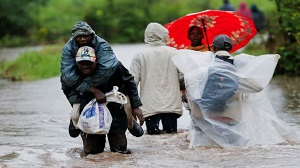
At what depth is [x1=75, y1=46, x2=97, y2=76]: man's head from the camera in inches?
338

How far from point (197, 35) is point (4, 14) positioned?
27402 mm

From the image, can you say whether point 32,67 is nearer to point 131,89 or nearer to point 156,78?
point 156,78

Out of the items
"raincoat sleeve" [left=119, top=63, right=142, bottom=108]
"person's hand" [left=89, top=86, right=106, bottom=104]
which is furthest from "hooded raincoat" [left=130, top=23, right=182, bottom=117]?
"person's hand" [left=89, top=86, right=106, bottom=104]

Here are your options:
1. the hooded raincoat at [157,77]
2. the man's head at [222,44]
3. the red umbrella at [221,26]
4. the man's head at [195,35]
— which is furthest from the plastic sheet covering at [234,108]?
the red umbrella at [221,26]

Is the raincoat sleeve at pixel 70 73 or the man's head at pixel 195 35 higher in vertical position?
the raincoat sleeve at pixel 70 73

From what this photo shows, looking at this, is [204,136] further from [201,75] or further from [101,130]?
[101,130]

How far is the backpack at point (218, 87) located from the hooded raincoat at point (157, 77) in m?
1.49

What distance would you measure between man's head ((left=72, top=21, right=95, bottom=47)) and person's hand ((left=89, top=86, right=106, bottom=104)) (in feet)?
1.69

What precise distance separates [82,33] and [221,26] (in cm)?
Result: 347

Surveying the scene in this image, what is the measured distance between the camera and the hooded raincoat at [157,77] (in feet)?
36.1

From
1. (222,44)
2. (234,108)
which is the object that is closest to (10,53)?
(222,44)

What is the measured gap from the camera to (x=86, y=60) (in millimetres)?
8578

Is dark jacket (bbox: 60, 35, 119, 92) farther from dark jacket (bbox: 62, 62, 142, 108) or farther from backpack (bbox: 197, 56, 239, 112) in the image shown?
backpack (bbox: 197, 56, 239, 112)

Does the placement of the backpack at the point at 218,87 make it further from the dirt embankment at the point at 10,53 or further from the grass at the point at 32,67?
the dirt embankment at the point at 10,53
